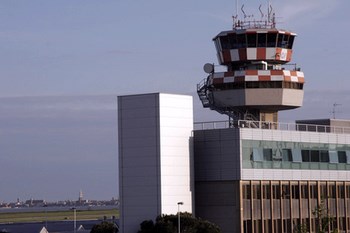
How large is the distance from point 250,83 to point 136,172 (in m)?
19.0

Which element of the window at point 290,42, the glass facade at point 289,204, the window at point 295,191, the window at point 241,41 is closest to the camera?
the glass facade at point 289,204

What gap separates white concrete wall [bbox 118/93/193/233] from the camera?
82.7m

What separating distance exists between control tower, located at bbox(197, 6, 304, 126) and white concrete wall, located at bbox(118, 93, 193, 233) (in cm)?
1228

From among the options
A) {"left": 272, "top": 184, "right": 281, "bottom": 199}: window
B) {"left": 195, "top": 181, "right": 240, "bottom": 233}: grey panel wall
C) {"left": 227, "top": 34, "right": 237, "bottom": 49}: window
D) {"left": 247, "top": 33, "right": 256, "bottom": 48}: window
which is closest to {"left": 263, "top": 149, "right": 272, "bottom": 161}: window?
{"left": 272, "top": 184, "right": 281, "bottom": 199}: window

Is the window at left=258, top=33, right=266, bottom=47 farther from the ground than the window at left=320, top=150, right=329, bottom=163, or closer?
farther from the ground

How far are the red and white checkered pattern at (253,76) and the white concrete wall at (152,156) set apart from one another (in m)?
12.3

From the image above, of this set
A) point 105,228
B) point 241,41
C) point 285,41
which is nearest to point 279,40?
point 285,41

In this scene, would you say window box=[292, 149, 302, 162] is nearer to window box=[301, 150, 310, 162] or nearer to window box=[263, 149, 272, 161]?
window box=[301, 150, 310, 162]

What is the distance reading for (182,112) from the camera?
280 feet

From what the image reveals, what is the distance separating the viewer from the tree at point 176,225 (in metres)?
79.1

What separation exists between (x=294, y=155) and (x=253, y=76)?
31.8 feet

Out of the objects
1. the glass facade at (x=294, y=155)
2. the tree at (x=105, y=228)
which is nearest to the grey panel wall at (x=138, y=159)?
the tree at (x=105, y=228)

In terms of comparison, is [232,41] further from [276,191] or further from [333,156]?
[276,191]

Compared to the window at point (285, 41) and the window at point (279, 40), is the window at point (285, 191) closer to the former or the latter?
the window at point (279, 40)
